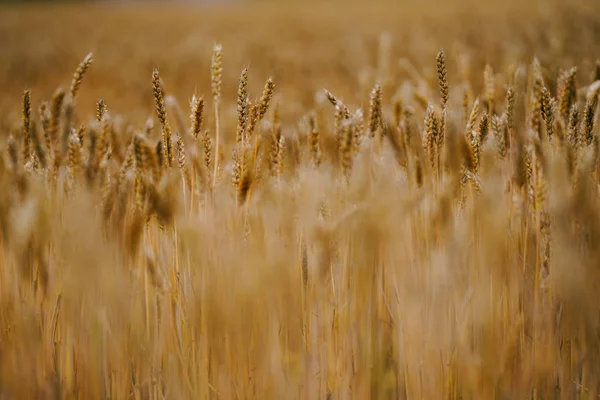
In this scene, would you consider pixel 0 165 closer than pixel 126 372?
No

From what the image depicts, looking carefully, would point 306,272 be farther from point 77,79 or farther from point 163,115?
point 77,79

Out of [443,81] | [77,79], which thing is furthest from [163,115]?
[443,81]

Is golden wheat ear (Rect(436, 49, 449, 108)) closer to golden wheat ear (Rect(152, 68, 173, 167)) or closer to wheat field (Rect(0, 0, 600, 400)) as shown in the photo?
wheat field (Rect(0, 0, 600, 400))

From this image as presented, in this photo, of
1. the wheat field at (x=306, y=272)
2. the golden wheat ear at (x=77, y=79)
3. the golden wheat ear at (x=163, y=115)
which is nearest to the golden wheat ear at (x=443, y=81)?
the wheat field at (x=306, y=272)

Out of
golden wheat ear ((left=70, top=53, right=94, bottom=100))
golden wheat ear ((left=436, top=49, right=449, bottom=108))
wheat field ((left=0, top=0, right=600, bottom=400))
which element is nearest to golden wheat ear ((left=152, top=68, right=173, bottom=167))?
wheat field ((left=0, top=0, right=600, bottom=400))

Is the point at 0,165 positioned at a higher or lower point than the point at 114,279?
higher

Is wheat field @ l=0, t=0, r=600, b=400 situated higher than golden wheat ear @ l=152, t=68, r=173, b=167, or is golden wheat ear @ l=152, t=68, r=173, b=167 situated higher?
golden wheat ear @ l=152, t=68, r=173, b=167

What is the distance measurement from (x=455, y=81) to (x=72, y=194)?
3124mm

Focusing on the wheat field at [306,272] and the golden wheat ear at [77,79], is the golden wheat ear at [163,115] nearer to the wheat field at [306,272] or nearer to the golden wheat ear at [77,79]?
the wheat field at [306,272]

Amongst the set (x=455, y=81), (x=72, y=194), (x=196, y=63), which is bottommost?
(x=72, y=194)

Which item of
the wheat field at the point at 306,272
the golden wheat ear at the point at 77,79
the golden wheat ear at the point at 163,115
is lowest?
the wheat field at the point at 306,272

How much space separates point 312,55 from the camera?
496 cm

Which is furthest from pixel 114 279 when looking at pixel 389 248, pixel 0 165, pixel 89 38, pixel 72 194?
pixel 89 38

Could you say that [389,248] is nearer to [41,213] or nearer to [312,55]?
[41,213]
